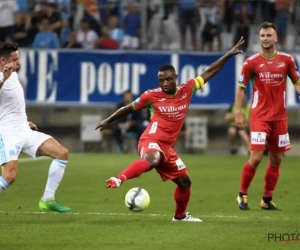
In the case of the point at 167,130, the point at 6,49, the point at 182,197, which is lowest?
the point at 182,197

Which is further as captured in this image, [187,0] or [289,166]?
[187,0]

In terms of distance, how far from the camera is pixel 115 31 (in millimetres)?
23734

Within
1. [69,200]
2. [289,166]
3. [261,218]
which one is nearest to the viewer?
[261,218]

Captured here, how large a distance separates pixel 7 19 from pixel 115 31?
290cm

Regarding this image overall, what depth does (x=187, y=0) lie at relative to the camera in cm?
2311

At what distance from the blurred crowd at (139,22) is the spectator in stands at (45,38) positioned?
24mm

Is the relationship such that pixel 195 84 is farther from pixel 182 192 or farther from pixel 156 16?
pixel 156 16

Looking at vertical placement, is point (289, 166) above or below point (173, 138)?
below

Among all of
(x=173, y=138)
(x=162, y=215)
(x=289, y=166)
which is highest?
(x=173, y=138)

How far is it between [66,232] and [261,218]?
2.71m

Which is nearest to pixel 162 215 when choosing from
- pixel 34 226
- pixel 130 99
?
pixel 34 226

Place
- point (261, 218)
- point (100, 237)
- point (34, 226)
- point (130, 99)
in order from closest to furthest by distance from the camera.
Answer: 1. point (100, 237)
2. point (34, 226)
3. point (261, 218)
4. point (130, 99)

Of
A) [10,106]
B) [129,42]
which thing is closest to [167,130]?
[10,106]

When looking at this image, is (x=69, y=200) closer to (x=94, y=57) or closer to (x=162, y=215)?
(x=162, y=215)
